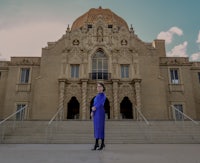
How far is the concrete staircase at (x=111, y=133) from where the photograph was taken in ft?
33.2

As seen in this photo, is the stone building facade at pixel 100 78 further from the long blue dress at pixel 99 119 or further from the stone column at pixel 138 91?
the long blue dress at pixel 99 119

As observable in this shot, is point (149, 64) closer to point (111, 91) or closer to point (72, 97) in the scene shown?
point (111, 91)

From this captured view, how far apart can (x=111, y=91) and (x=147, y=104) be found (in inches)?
166

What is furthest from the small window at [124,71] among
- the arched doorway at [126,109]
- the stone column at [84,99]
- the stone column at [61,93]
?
the stone column at [61,93]

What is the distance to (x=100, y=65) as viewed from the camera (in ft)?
71.8

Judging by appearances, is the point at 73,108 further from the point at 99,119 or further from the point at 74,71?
the point at 99,119

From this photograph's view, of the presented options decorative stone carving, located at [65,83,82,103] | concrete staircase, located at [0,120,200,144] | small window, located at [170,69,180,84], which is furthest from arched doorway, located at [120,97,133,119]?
concrete staircase, located at [0,120,200,144]

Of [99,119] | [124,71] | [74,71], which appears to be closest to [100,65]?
[124,71]

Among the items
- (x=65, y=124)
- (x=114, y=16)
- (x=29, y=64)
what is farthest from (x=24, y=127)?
(x=114, y=16)

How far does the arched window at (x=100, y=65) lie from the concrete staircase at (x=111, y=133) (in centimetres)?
873

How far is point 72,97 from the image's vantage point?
Answer: 2111 cm

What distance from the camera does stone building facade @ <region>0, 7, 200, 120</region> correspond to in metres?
20.4
